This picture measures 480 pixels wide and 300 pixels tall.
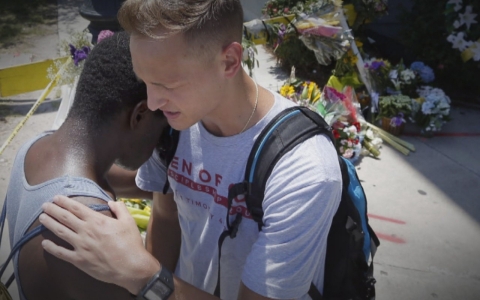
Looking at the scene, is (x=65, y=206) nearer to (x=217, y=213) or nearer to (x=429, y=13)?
(x=217, y=213)

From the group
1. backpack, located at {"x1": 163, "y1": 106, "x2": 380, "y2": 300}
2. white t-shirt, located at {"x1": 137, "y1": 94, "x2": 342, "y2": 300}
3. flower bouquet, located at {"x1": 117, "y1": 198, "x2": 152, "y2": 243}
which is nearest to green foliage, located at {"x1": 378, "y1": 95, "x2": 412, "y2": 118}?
flower bouquet, located at {"x1": 117, "y1": 198, "x2": 152, "y2": 243}

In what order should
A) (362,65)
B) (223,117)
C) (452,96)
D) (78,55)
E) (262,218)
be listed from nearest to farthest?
(262,218) < (223,117) < (78,55) < (362,65) < (452,96)

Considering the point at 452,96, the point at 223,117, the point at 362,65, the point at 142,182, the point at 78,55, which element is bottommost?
the point at 452,96

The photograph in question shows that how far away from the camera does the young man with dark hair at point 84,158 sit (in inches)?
51.8

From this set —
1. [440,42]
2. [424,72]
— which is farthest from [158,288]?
[440,42]

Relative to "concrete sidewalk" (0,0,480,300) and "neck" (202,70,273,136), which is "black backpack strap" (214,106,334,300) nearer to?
"neck" (202,70,273,136)

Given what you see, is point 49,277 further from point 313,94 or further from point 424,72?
point 424,72

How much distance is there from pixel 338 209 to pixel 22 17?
30.9 feet

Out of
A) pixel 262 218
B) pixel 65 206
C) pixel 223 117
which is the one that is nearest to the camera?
pixel 65 206

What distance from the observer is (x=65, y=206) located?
1311 mm

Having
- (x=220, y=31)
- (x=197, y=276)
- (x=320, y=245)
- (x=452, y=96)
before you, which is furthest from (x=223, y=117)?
(x=452, y=96)

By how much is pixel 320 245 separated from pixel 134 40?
746mm

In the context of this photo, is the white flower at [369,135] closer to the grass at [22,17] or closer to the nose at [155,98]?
the nose at [155,98]

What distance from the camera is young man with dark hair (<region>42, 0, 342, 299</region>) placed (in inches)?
52.0
